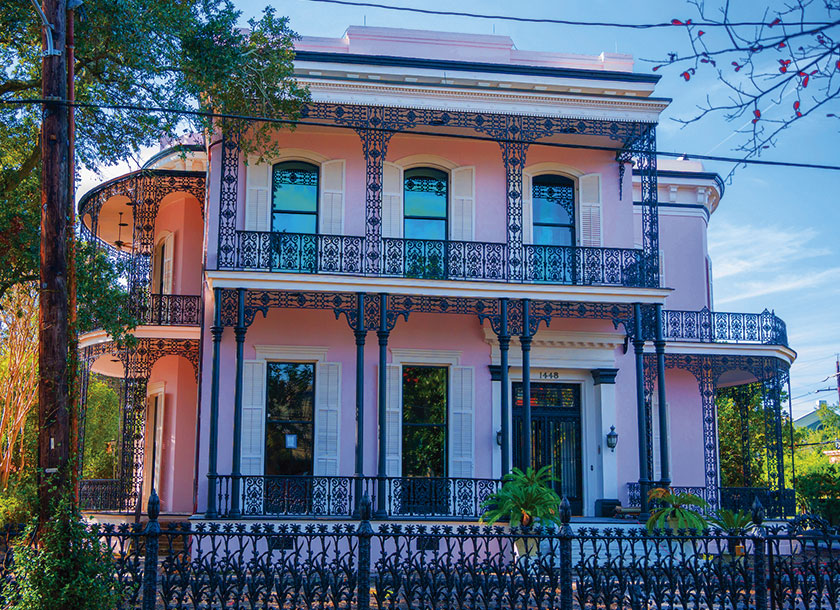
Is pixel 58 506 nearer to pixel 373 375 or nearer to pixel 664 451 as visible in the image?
pixel 373 375

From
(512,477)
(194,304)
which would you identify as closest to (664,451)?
(512,477)

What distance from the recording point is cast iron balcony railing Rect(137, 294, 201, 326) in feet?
58.4

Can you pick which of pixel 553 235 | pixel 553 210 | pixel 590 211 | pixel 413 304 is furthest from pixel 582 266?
pixel 413 304

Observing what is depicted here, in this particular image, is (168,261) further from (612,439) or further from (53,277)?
(53,277)

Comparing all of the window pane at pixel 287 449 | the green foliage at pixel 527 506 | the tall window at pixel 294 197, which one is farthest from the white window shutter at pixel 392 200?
the green foliage at pixel 527 506

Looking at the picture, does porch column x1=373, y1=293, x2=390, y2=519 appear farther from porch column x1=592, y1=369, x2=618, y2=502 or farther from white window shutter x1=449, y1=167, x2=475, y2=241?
porch column x1=592, y1=369, x2=618, y2=502

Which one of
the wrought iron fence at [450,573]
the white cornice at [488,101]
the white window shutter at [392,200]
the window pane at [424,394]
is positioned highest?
the white cornice at [488,101]

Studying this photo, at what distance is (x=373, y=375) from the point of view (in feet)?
54.4

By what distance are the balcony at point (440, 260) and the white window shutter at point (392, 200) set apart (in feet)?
2.75

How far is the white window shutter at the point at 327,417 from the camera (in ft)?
53.1

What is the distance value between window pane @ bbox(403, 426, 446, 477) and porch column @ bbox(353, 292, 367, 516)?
1.36 meters

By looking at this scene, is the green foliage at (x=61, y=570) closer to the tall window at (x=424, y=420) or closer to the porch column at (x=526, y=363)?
the porch column at (x=526, y=363)

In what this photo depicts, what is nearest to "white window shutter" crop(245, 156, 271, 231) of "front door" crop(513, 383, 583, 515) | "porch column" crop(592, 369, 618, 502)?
"front door" crop(513, 383, 583, 515)

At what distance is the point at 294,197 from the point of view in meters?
17.0
